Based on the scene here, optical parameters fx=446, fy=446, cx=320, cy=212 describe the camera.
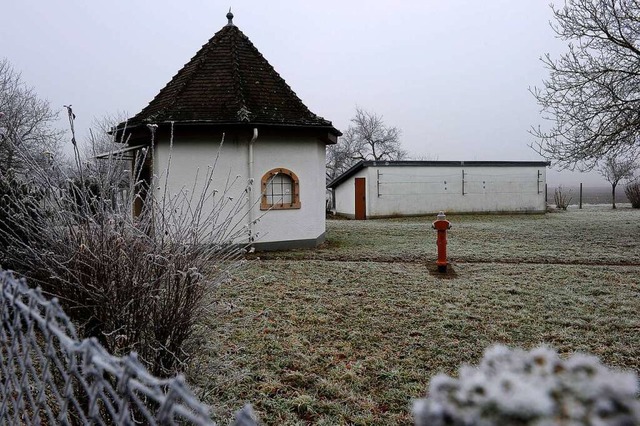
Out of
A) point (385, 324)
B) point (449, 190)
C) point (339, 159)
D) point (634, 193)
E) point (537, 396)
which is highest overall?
point (339, 159)

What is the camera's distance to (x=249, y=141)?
1094 cm

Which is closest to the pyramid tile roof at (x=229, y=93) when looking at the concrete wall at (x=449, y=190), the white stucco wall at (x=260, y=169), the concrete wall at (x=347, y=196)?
the white stucco wall at (x=260, y=169)

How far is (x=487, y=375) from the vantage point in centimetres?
57

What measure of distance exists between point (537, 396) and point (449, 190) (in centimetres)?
2635

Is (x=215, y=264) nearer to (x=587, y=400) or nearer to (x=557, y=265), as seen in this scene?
(x=587, y=400)

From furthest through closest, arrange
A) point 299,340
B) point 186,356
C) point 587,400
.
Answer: point 299,340 → point 186,356 → point 587,400

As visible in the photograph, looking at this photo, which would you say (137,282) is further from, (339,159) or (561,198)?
(339,159)

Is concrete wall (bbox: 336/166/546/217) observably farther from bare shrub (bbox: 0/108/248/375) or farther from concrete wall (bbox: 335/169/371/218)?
bare shrub (bbox: 0/108/248/375)

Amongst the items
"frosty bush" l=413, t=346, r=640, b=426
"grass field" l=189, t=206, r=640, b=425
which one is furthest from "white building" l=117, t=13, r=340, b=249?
"frosty bush" l=413, t=346, r=640, b=426

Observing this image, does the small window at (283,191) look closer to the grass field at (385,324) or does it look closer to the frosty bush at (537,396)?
the grass field at (385,324)

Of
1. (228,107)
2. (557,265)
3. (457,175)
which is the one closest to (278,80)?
(228,107)

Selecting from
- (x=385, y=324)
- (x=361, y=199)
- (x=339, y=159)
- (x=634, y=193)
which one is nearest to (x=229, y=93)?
(x=385, y=324)

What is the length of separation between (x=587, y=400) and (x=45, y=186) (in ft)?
12.1

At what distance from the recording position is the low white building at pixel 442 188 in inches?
969
